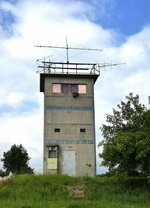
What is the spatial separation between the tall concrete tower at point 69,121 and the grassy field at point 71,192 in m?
12.0

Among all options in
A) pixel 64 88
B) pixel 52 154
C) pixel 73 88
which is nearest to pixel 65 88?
pixel 64 88

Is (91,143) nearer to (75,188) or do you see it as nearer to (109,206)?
(75,188)

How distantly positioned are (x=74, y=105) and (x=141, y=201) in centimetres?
1994

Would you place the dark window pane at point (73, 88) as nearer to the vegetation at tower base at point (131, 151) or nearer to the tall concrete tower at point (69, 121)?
the tall concrete tower at point (69, 121)

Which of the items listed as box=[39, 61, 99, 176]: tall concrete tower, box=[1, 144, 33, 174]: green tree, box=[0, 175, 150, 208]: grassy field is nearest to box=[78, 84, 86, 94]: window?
box=[39, 61, 99, 176]: tall concrete tower

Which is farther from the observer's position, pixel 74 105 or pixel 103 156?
pixel 74 105

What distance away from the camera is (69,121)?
40.4 metres

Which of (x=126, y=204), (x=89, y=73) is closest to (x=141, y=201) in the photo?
(x=126, y=204)

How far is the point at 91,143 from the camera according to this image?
40188 millimetres

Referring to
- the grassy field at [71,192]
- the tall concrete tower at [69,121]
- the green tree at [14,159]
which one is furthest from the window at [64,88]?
the grassy field at [71,192]

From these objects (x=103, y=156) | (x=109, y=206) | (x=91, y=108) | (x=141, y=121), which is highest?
(x=91, y=108)

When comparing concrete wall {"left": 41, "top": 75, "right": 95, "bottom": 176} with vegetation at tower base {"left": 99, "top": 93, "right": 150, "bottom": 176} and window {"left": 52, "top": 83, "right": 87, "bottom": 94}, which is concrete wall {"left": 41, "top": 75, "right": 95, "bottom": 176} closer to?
window {"left": 52, "top": 83, "right": 87, "bottom": 94}

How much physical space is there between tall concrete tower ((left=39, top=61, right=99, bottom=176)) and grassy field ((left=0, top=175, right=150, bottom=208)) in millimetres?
11991

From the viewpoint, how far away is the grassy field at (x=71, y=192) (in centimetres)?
2056
